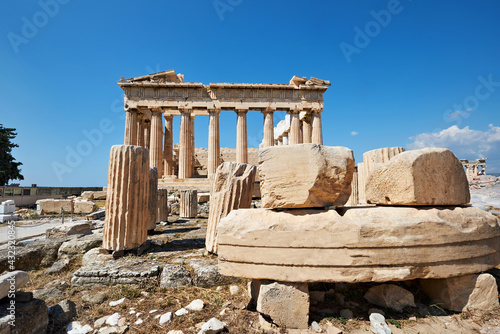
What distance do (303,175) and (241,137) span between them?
1660 centimetres

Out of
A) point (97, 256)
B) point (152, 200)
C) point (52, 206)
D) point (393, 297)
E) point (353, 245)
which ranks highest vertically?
point (152, 200)

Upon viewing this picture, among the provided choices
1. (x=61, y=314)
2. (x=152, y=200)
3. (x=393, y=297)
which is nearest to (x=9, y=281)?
(x=61, y=314)

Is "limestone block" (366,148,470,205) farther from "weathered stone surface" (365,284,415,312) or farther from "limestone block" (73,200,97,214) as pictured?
"limestone block" (73,200,97,214)

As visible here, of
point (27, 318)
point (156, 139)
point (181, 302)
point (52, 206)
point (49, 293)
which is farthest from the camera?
point (156, 139)

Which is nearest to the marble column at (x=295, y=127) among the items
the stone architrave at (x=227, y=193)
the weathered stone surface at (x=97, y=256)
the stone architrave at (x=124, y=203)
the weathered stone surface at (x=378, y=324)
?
the stone architrave at (x=227, y=193)

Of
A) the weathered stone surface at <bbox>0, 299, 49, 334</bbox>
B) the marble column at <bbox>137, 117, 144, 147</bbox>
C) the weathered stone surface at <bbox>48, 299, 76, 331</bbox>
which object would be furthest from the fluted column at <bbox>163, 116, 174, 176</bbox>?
the weathered stone surface at <bbox>0, 299, 49, 334</bbox>

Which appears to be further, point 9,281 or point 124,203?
point 124,203

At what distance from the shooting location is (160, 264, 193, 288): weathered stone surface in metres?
3.18

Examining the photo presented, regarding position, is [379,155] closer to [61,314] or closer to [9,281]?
[61,314]

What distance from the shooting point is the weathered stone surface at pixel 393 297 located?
8.19ft

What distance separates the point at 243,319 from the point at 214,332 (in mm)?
351

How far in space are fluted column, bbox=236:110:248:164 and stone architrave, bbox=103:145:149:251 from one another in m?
14.4

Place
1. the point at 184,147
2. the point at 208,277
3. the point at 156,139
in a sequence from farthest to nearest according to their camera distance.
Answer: the point at 184,147 < the point at 156,139 < the point at 208,277

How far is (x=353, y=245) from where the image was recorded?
2232 mm
